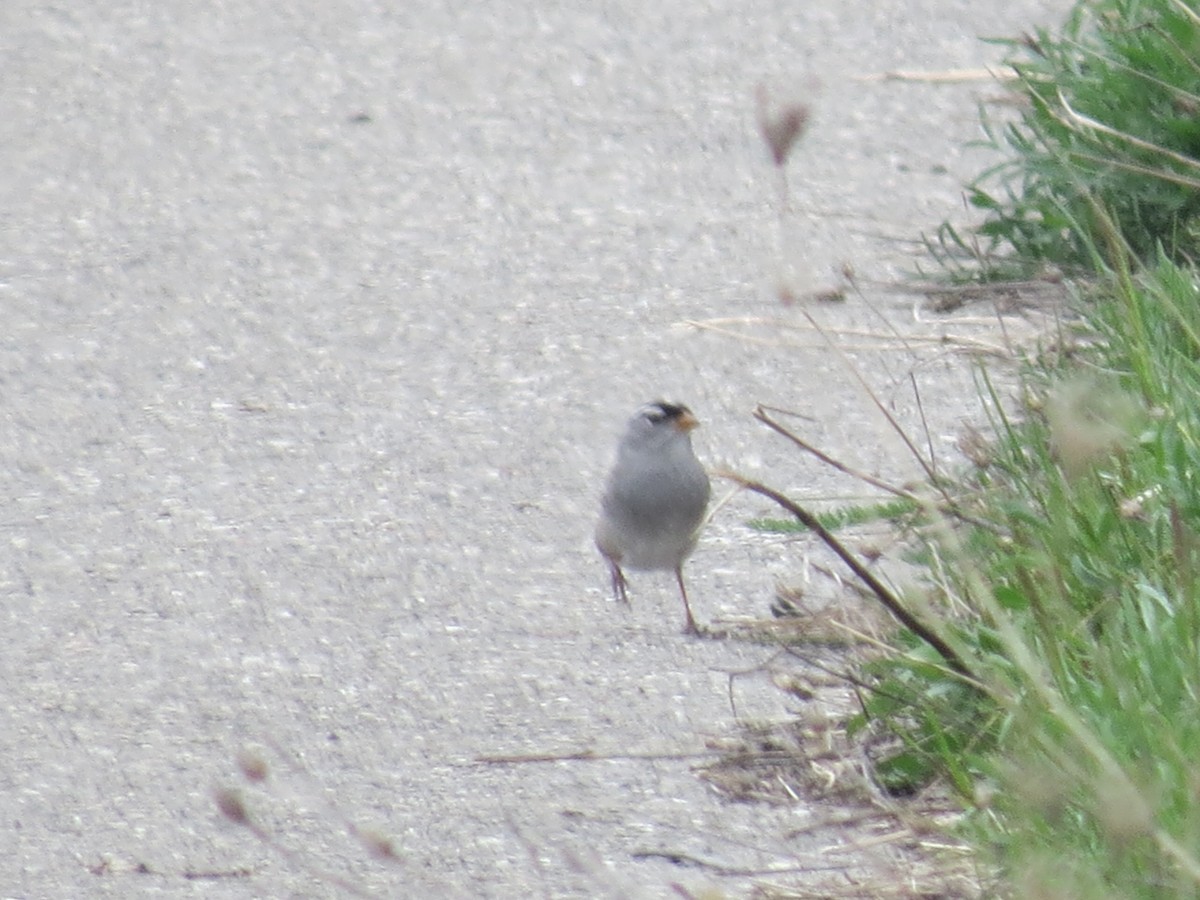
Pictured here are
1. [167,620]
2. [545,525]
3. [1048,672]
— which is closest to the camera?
[1048,672]

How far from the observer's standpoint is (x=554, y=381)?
223 inches

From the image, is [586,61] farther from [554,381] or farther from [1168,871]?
[1168,871]

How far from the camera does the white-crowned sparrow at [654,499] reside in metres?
4.49

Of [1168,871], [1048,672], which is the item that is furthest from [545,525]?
[1168,871]

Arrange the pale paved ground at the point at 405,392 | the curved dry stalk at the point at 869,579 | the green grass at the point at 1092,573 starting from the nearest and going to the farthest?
the green grass at the point at 1092,573 < the curved dry stalk at the point at 869,579 < the pale paved ground at the point at 405,392

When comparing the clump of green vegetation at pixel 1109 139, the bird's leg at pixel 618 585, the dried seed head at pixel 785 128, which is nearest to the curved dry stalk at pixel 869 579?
the dried seed head at pixel 785 128

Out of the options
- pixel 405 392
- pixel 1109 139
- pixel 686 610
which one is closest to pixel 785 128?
pixel 686 610

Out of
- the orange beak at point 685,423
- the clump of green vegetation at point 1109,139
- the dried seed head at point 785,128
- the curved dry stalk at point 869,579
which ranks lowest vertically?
the orange beak at point 685,423

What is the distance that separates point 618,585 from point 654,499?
0.69 feet

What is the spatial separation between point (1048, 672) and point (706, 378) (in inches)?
97.2

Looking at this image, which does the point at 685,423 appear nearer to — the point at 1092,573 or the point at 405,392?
the point at 405,392

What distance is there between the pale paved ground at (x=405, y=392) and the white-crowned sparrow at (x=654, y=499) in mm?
116

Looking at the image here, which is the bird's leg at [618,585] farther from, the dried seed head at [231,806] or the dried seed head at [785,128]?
the dried seed head at [231,806]

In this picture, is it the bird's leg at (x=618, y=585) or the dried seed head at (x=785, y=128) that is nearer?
the dried seed head at (x=785, y=128)
